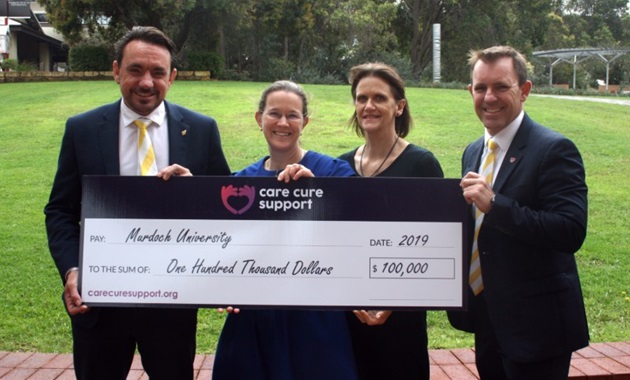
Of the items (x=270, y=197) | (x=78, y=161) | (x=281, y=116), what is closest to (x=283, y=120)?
(x=281, y=116)

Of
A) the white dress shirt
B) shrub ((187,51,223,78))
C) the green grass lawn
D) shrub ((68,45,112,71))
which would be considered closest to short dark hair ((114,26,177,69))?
the white dress shirt

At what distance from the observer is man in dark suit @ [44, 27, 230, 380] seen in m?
2.72

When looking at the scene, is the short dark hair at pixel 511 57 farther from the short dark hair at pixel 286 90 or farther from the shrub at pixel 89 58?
the shrub at pixel 89 58

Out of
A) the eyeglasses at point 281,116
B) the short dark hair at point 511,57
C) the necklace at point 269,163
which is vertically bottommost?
the necklace at point 269,163

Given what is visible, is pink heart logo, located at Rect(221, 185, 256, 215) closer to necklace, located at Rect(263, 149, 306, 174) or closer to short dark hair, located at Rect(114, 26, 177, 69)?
necklace, located at Rect(263, 149, 306, 174)

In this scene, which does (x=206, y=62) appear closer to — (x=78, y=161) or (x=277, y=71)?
(x=277, y=71)

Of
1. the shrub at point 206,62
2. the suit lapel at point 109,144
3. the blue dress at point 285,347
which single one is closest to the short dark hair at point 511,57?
the blue dress at point 285,347

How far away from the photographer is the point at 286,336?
2.70 meters

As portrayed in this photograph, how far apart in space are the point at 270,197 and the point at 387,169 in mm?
653

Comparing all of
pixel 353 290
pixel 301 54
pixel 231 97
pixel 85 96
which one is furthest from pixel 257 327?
pixel 301 54

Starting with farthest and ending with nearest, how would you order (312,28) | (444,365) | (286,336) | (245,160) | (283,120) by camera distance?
(312,28) → (245,160) → (444,365) → (283,120) → (286,336)

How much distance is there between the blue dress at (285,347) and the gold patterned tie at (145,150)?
2.50ft

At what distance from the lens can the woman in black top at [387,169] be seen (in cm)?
293

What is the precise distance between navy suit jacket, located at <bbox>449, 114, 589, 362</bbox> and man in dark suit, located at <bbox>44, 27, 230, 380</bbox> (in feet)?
4.57
